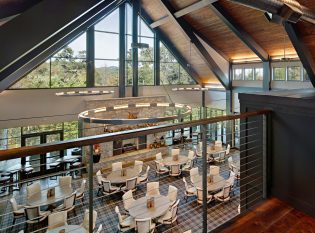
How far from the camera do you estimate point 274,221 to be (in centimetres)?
249

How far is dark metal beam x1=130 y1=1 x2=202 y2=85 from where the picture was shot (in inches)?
508

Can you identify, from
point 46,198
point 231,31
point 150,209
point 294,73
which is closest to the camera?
point 150,209

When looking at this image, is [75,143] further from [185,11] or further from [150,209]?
[185,11]

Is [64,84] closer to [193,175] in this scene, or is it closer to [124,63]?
[124,63]

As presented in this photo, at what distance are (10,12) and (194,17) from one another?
8.22 meters

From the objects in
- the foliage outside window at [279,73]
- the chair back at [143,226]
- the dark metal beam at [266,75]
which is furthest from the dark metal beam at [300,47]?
the chair back at [143,226]

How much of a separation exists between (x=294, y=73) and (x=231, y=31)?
3187 mm

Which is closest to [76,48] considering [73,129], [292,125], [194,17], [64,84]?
[64,84]

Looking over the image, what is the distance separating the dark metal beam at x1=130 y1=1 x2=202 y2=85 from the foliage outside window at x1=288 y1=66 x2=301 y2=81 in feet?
18.0

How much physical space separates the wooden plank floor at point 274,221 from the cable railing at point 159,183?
31 centimetres

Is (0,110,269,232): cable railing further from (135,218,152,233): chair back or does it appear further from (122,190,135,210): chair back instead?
(135,218,152,233): chair back

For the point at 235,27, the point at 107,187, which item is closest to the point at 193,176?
the point at 107,187

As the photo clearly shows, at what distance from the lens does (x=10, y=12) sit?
11.1 feet

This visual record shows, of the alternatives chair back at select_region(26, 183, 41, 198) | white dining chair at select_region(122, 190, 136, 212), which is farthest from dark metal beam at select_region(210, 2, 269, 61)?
chair back at select_region(26, 183, 41, 198)
